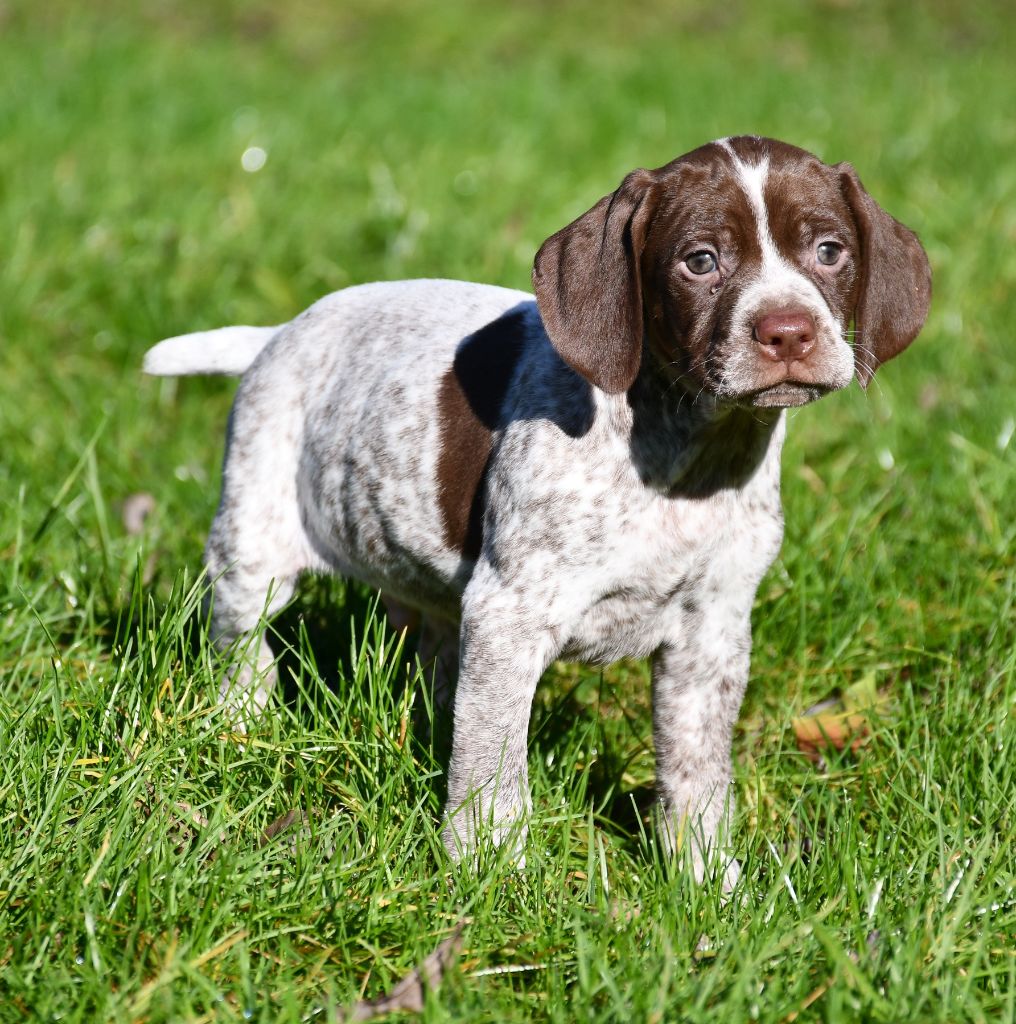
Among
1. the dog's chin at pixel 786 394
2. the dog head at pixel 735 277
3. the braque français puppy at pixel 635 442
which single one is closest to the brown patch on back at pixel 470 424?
the braque français puppy at pixel 635 442

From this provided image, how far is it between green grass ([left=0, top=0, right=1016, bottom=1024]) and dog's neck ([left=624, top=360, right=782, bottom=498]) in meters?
0.73

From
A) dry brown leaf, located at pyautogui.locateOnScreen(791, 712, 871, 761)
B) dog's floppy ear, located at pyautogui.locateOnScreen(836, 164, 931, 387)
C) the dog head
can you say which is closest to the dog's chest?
the dog head

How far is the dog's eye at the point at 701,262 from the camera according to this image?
116 inches

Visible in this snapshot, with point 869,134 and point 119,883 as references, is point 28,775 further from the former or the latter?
point 869,134

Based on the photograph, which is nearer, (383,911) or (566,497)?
(383,911)

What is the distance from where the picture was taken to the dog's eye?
2957mm

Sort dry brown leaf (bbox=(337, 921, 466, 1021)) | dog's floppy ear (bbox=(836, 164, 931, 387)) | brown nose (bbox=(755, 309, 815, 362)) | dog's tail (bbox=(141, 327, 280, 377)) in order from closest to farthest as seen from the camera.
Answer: dry brown leaf (bbox=(337, 921, 466, 1021)), brown nose (bbox=(755, 309, 815, 362)), dog's floppy ear (bbox=(836, 164, 931, 387)), dog's tail (bbox=(141, 327, 280, 377))

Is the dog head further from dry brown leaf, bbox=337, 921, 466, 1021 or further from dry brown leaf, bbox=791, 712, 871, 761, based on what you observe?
dry brown leaf, bbox=337, 921, 466, 1021

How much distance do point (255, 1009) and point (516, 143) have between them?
616cm

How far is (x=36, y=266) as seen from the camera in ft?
19.9

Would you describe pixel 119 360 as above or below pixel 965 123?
below

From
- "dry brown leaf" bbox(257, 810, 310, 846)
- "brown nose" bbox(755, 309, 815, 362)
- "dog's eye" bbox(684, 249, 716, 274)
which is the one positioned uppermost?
"dog's eye" bbox(684, 249, 716, 274)

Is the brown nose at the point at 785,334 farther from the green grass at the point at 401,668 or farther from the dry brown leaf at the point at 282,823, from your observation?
the dry brown leaf at the point at 282,823

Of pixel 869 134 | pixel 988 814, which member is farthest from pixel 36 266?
pixel 869 134
